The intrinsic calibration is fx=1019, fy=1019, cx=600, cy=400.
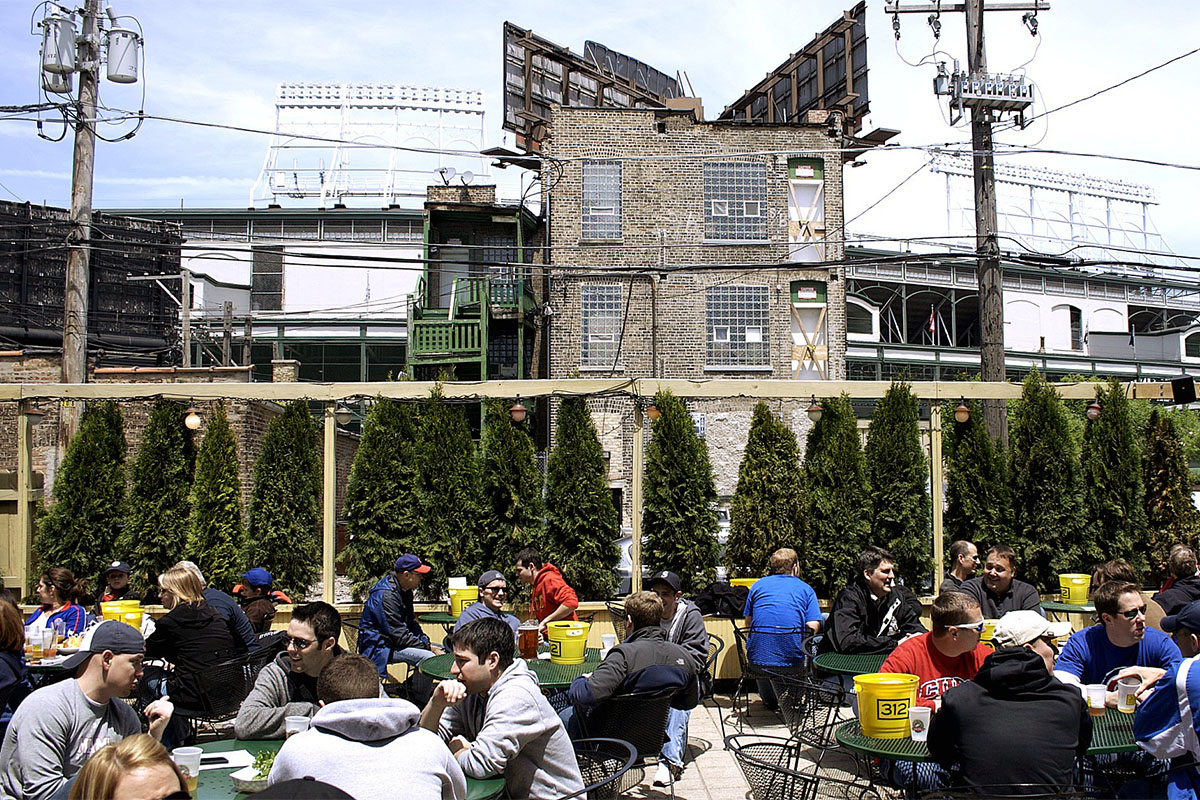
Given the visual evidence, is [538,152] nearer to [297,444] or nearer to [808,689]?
[297,444]

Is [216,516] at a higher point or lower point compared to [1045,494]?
lower

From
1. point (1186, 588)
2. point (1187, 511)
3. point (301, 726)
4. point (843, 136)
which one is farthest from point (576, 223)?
point (301, 726)

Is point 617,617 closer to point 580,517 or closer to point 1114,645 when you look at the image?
point 580,517

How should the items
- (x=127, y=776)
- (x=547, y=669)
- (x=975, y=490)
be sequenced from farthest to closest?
1. (x=975, y=490)
2. (x=547, y=669)
3. (x=127, y=776)

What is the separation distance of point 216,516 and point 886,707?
8202 millimetres

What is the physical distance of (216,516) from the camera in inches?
438

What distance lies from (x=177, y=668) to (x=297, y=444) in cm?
467

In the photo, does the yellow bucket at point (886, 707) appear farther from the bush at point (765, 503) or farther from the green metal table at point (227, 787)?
the bush at point (765, 503)

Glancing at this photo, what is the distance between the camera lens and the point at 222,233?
33.1 meters

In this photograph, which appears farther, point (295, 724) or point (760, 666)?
point (760, 666)

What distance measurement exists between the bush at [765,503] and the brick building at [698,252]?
13214 millimetres

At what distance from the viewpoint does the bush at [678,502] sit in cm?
1134

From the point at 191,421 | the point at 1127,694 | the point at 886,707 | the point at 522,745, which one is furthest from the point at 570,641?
the point at 191,421

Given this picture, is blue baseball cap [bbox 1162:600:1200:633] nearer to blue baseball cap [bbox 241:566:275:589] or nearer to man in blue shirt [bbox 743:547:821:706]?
man in blue shirt [bbox 743:547:821:706]
